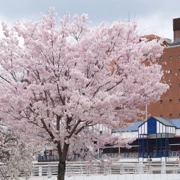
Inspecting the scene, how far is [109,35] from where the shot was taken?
2425 centimetres

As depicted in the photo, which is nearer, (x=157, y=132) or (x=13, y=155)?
(x=13, y=155)

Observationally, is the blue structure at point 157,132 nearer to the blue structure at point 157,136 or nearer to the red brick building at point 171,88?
the blue structure at point 157,136

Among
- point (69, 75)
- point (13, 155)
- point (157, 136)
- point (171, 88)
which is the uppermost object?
point (171, 88)

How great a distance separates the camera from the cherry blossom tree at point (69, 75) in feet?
77.0

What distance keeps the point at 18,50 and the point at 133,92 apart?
607 centimetres

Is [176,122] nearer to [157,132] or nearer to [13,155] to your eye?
[157,132]

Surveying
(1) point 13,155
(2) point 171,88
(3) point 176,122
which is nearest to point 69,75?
(1) point 13,155

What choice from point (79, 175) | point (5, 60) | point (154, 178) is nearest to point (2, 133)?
point (5, 60)

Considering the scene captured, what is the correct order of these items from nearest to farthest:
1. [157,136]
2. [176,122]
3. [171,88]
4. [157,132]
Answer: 1. [157,132]
2. [157,136]
3. [176,122]
4. [171,88]

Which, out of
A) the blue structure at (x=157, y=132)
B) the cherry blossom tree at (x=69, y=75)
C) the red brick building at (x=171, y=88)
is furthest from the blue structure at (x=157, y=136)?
the cherry blossom tree at (x=69, y=75)

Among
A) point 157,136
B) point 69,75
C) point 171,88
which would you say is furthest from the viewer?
point 171,88

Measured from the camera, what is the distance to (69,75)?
24016mm

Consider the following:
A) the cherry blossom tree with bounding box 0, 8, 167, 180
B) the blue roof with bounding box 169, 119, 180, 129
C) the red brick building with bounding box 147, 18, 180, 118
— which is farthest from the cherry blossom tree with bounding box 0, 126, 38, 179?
the red brick building with bounding box 147, 18, 180, 118

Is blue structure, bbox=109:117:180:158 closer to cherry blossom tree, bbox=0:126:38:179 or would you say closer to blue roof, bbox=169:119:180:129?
blue roof, bbox=169:119:180:129
